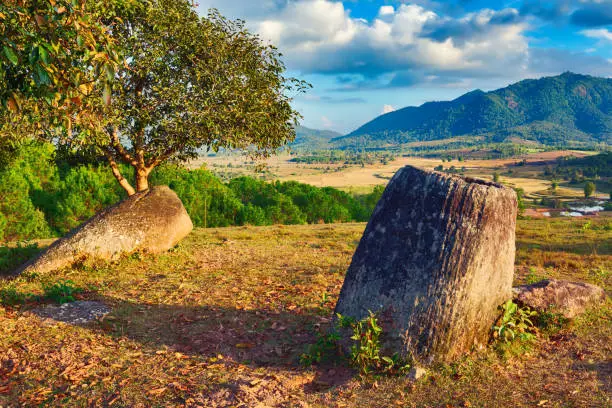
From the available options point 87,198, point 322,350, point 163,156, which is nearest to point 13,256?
point 163,156

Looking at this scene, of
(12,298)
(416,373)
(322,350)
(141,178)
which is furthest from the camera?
(141,178)

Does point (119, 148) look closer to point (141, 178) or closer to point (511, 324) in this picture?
point (141, 178)

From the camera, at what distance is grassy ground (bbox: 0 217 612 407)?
6.25 m

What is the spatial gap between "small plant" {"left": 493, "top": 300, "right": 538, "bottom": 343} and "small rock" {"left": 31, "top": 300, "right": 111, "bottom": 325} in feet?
25.9

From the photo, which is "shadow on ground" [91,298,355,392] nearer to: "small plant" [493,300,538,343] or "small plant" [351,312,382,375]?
"small plant" [351,312,382,375]

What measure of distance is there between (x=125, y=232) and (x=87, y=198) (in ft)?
76.8

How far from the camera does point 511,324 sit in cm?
765

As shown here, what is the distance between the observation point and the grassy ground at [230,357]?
6250 mm

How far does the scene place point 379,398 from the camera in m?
6.22

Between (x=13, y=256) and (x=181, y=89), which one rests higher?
(x=181, y=89)

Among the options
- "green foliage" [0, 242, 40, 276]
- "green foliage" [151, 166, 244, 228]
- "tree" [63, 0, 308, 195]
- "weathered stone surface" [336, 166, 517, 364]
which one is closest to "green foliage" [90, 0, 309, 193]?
"tree" [63, 0, 308, 195]

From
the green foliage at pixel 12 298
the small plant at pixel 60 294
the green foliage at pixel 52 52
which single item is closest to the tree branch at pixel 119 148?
the small plant at pixel 60 294

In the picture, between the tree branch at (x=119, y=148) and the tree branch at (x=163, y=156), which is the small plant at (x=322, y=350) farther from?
the tree branch at (x=119, y=148)

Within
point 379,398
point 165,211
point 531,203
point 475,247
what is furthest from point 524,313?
point 531,203
